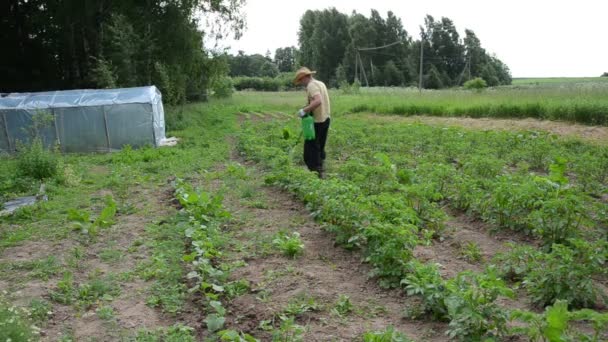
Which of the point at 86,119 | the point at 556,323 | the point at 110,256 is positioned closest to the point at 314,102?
the point at 110,256

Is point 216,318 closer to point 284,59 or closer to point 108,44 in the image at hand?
point 108,44

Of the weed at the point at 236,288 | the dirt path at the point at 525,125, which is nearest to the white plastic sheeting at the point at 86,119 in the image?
the dirt path at the point at 525,125

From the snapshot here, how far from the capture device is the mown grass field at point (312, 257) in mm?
3832

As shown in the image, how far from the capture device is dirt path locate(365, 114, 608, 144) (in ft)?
44.6

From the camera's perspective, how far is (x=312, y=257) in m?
5.46

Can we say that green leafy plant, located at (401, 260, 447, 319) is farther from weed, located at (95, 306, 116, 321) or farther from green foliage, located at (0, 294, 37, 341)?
green foliage, located at (0, 294, 37, 341)

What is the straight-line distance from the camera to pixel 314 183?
6.78m

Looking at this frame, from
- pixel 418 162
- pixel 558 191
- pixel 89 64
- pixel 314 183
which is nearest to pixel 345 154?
pixel 418 162

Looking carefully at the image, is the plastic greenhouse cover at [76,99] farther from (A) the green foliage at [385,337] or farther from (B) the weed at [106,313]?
(A) the green foliage at [385,337]

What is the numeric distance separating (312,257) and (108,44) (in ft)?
64.5

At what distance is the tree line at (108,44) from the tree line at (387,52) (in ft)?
63.1

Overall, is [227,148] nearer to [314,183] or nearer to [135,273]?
[314,183]

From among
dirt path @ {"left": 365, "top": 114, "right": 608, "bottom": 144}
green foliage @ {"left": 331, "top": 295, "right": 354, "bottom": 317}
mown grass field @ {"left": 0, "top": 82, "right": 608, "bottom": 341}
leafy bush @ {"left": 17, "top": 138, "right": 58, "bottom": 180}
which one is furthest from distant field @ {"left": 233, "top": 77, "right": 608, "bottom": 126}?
leafy bush @ {"left": 17, "top": 138, "right": 58, "bottom": 180}

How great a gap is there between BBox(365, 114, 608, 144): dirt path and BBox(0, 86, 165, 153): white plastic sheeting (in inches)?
383
